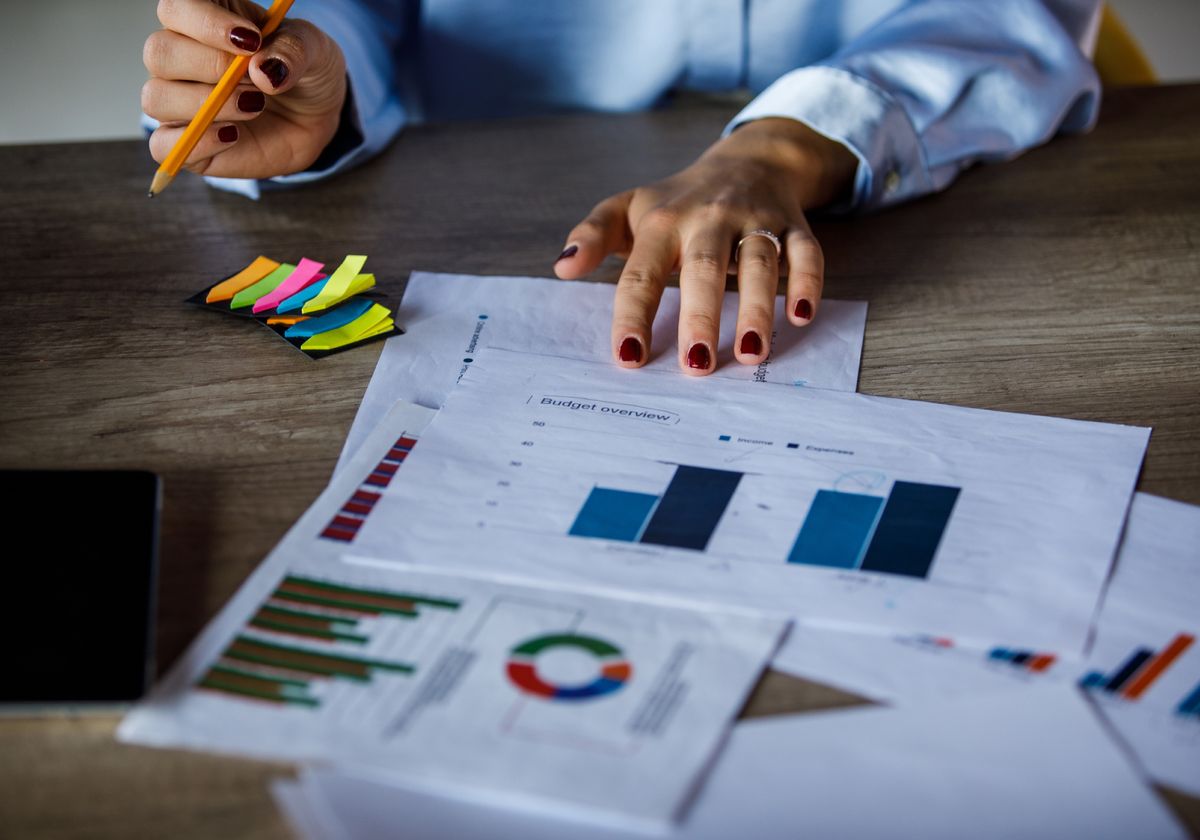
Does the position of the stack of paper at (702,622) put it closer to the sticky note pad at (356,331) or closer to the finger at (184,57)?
the sticky note pad at (356,331)

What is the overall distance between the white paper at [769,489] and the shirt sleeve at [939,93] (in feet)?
1.05

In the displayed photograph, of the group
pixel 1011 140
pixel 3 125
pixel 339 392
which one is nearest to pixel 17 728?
pixel 339 392

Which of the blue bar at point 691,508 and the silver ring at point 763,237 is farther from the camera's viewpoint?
the silver ring at point 763,237

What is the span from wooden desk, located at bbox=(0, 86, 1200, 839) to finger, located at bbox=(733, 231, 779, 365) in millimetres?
66

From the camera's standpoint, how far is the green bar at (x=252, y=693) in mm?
441

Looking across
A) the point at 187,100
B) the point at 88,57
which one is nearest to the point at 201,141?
the point at 187,100

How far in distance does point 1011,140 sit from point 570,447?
568 mm

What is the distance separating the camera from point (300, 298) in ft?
2.46

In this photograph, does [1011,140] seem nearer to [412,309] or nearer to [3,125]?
[412,309]

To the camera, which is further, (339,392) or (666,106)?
(666,106)

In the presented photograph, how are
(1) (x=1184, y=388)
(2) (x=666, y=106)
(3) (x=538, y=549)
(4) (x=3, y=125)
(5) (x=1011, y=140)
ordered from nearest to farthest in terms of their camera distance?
(3) (x=538, y=549), (1) (x=1184, y=388), (5) (x=1011, y=140), (2) (x=666, y=106), (4) (x=3, y=125)

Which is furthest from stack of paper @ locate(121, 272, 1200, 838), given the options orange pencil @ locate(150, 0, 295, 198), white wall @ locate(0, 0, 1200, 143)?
white wall @ locate(0, 0, 1200, 143)

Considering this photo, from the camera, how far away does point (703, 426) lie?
24.4 inches

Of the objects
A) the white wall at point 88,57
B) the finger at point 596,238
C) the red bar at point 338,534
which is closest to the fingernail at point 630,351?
the finger at point 596,238
